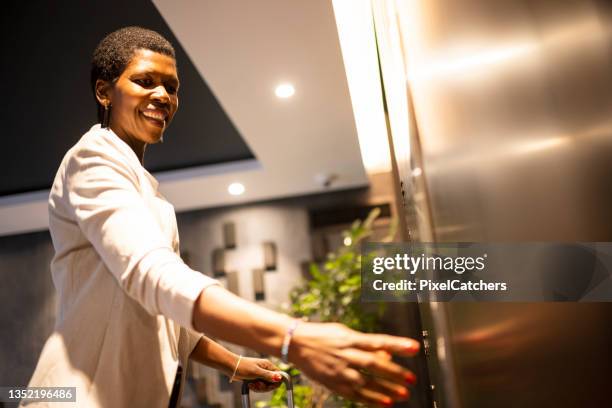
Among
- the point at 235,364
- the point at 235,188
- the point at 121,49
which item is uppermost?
the point at 235,188

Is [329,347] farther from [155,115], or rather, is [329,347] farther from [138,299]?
[155,115]

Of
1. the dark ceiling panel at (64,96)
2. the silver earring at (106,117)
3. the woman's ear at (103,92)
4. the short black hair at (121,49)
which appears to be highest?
the dark ceiling panel at (64,96)

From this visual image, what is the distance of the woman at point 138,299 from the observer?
52 centimetres

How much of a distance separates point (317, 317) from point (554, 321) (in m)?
3.98

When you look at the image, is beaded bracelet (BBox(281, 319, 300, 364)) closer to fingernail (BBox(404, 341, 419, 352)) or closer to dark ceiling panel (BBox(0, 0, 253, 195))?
fingernail (BBox(404, 341, 419, 352))

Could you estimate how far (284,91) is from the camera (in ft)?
9.82

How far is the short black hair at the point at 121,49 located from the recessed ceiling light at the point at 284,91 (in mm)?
1968

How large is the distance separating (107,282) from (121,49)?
44cm

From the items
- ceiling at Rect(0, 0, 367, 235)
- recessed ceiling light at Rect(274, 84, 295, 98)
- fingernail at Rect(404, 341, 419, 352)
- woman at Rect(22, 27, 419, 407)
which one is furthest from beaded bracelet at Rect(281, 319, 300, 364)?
recessed ceiling light at Rect(274, 84, 295, 98)

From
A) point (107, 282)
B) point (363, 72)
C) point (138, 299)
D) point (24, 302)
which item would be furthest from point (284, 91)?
point (24, 302)

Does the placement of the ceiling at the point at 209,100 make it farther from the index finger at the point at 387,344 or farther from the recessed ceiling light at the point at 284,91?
the index finger at the point at 387,344

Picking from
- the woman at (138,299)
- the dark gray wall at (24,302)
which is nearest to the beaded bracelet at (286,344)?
the woman at (138,299)

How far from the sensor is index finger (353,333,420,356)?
1.65 ft

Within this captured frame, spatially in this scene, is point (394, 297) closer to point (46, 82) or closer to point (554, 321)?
point (554, 321)
